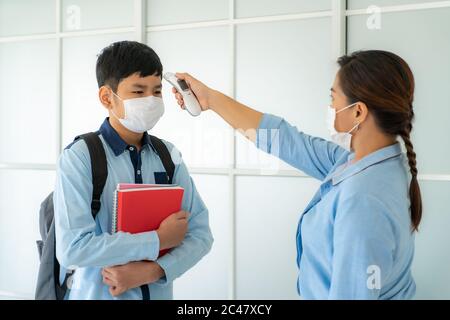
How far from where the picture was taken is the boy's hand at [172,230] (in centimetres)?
72

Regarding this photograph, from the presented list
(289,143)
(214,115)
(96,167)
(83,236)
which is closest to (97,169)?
(96,167)

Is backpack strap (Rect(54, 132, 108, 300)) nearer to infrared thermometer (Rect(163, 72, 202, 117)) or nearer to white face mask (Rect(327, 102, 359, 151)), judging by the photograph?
infrared thermometer (Rect(163, 72, 202, 117))

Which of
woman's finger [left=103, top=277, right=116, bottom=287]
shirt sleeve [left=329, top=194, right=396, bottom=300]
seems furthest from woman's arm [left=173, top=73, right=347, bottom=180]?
woman's finger [left=103, top=277, right=116, bottom=287]

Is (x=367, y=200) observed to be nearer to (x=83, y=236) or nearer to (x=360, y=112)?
(x=360, y=112)

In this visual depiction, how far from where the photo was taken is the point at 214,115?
3.68 feet

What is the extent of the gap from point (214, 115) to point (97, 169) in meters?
0.46

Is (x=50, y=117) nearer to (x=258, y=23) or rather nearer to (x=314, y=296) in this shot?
(x=258, y=23)

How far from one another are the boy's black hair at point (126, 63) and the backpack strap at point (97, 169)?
0.12 metres

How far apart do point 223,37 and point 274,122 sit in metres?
0.39

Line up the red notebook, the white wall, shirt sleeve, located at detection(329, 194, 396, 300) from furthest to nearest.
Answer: the white wall → the red notebook → shirt sleeve, located at detection(329, 194, 396, 300)

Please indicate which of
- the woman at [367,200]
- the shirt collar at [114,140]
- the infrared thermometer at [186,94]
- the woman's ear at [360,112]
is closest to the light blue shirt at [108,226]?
the shirt collar at [114,140]

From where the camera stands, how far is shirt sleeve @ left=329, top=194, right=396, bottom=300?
0.54m

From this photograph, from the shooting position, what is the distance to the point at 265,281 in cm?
114

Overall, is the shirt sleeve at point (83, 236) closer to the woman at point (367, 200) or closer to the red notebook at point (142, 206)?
the red notebook at point (142, 206)
